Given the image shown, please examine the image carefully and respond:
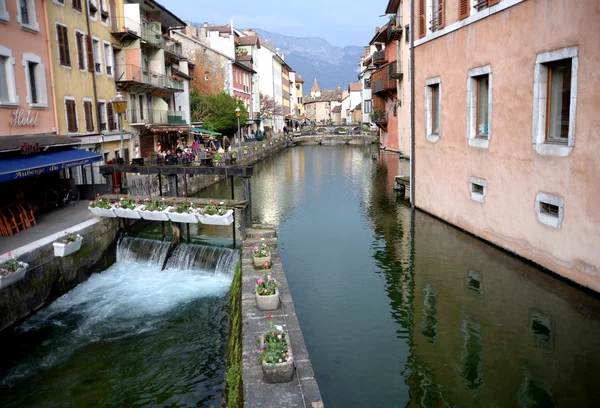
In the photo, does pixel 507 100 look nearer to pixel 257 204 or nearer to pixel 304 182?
pixel 257 204

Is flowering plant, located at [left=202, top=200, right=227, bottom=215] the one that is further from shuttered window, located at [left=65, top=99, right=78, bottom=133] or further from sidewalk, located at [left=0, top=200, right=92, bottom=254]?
shuttered window, located at [left=65, top=99, right=78, bottom=133]

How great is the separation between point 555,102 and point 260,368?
972 centimetres

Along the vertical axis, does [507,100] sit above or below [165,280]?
above

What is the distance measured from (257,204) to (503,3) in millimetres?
15711

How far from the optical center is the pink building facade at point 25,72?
697 inches

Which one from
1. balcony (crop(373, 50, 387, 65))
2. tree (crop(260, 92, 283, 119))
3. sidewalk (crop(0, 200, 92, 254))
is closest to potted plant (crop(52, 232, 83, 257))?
sidewalk (crop(0, 200, 92, 254))

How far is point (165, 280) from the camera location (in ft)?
48.9

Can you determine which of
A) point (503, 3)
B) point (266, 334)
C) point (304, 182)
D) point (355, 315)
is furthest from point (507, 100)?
point (304, 182)

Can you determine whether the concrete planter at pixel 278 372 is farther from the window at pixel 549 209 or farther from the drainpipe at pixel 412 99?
the drainpipe at pixel 412 99

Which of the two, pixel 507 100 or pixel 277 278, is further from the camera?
pixel 507 100

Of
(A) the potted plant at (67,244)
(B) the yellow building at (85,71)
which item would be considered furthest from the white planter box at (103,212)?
(B) the yellow building at (85,71)

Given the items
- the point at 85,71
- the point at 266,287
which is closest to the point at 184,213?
the point at 266,287

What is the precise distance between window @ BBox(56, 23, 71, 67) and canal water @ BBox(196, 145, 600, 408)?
1073 cm

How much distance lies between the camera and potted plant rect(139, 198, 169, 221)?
15703mm
